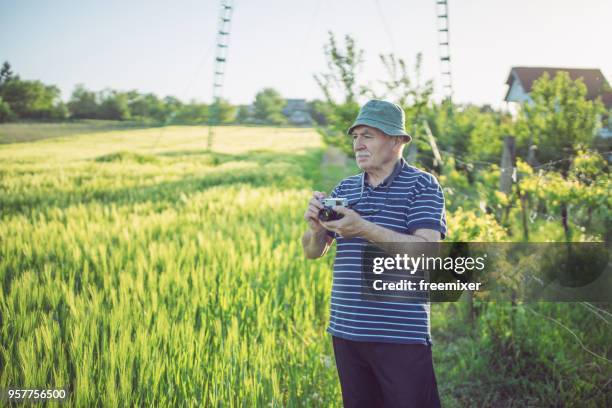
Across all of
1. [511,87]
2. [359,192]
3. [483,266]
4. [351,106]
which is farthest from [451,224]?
[511,87]

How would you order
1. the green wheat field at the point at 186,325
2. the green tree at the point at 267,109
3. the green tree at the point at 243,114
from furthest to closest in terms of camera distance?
the green tree at the point at 243,114, the green tree at the point at 267,109, the green wheat field at the point at 186,325

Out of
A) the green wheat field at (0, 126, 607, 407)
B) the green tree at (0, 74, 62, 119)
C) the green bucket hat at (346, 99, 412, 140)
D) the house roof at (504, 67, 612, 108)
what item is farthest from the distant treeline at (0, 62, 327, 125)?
the green bucket hat at (346, 99, 412, 140)

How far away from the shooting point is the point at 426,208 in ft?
4.88

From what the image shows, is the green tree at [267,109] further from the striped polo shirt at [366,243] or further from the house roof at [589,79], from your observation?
the striped polo shirt at [366,243]

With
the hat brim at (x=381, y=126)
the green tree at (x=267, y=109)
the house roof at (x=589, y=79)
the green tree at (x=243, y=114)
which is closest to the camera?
the hat brim at (x=381, y=126)

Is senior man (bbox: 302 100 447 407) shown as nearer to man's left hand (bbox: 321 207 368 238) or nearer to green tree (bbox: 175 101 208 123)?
man's left hand (bbox: 321 207 368 238)

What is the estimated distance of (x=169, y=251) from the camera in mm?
3398

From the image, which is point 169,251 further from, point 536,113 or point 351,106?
point 536,113

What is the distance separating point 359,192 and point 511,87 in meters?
25.0

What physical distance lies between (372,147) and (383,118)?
102 millimetres

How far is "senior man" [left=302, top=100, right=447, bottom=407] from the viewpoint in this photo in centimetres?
147

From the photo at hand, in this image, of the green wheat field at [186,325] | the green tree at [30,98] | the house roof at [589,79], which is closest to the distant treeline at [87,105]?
the green tree at [30,98]

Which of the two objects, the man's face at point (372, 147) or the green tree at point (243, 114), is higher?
the green tree at point (243, 114)

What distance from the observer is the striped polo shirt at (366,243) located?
58.6 inches
